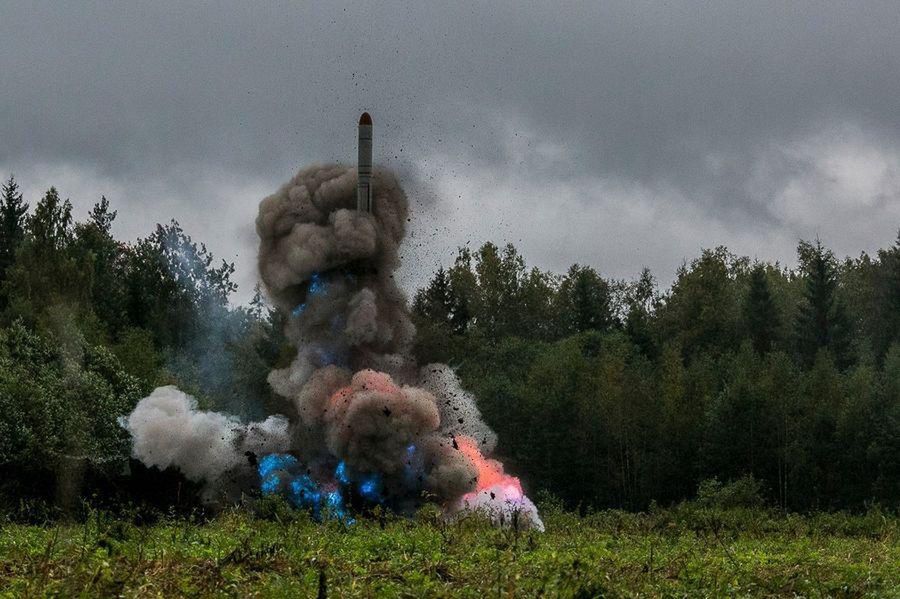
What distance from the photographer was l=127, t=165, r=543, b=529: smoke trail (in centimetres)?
4669

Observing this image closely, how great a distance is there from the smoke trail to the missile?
65 centimetres

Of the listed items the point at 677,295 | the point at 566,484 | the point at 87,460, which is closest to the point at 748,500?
the point at 566,484

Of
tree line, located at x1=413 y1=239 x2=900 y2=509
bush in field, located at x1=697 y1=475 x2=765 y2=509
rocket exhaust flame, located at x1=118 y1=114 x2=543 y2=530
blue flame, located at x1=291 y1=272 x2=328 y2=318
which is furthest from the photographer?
tree line, located at x1=413 y1=239 x2=900 y2=509

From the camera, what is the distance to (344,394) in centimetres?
4675

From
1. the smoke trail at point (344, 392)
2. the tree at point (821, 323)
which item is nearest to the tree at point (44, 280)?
the smoke trail at point (344, 392)

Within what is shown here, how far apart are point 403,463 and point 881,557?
2156cm

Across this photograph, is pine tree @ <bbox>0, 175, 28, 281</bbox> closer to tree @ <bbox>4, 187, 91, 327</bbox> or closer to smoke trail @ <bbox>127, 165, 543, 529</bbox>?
tree @ <bbox>4, 187, 91, 327</bbox>

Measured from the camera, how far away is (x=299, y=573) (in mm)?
20688

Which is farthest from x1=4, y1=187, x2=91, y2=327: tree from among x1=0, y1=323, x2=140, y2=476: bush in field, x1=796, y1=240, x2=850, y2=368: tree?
x1=796, y1=240, x2=850, y2=368: tree

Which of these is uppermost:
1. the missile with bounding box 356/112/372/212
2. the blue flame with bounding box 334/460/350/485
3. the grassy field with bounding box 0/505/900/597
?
the missile with bounding box 356/112/372/212

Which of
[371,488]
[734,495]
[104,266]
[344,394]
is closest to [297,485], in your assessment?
[371,488]

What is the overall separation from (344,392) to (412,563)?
24.4 meters

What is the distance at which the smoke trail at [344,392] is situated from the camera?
1838 inches

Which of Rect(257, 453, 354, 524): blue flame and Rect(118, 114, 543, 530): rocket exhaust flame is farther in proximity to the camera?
Rect(118, 114, 543, 530): rocket exhaust flame
